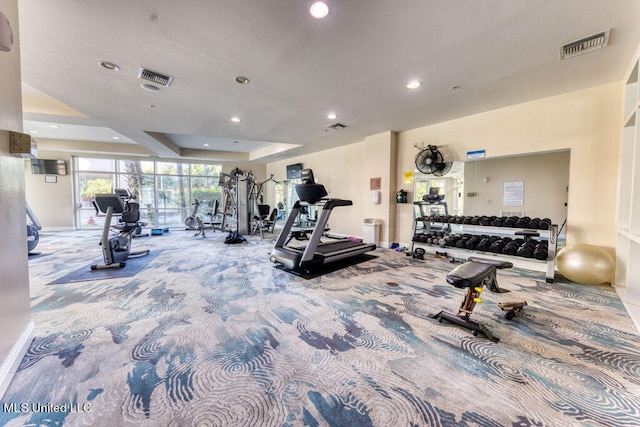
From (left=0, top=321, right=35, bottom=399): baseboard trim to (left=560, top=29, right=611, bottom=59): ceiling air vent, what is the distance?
5.52 metres

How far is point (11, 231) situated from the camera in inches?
64.4

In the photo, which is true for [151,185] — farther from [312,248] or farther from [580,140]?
[580,140]

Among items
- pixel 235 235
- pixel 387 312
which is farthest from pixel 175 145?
pixel 387 312

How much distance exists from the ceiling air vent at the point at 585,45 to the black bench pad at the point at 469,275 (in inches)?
102

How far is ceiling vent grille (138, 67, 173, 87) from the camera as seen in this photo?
313 centimetres

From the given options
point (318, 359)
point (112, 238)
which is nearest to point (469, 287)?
point (318, 359)

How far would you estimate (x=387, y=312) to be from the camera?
2.53 meters

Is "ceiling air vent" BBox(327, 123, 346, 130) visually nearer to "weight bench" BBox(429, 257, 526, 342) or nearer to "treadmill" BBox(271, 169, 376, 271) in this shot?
"treadmill" BBox(271, 169, 376, 271)

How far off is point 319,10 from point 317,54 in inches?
25.9

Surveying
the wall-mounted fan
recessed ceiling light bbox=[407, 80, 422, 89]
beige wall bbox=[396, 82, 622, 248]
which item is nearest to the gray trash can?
the wall-mounted fan

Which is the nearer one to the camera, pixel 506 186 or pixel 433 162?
pixel 506 186

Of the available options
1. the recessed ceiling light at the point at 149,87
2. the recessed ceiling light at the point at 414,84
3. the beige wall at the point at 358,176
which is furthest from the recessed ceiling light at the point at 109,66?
the beige wall at the point at 358,176

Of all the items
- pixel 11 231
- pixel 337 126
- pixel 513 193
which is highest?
pixel 337 126

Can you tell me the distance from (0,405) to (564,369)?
3.55m
